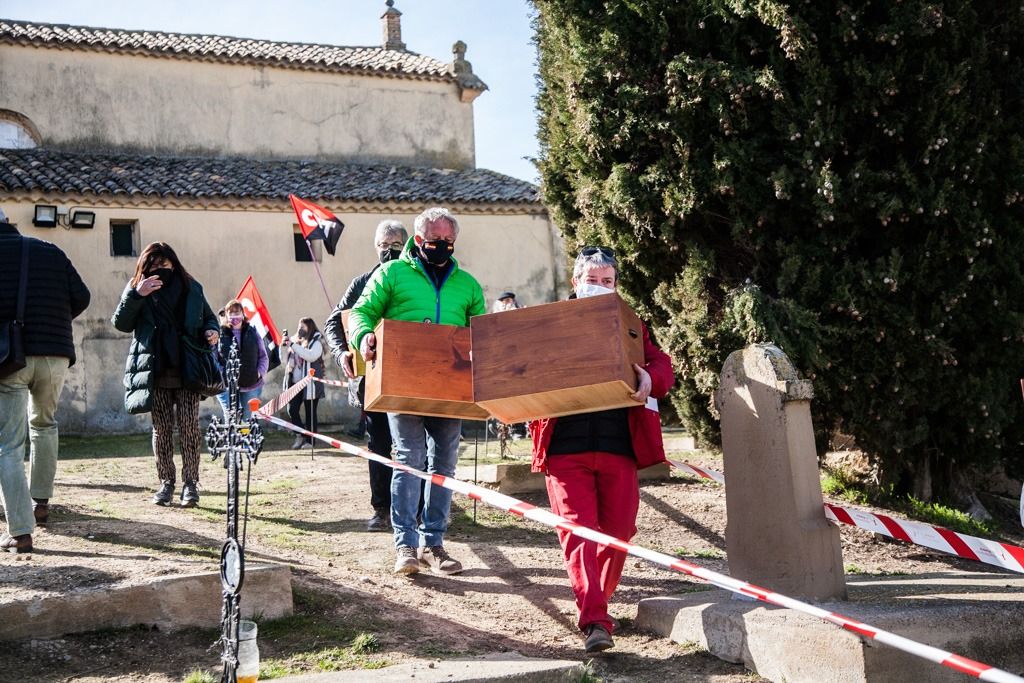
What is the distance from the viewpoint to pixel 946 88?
7949 mm

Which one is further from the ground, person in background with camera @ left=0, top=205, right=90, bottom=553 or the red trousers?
person in background with camera @ left=0, top=205, right=90, bottom=553

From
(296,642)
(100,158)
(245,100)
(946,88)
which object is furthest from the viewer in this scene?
(245,100)

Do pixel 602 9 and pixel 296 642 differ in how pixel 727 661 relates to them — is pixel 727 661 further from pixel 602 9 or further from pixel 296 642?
pixel 602 9

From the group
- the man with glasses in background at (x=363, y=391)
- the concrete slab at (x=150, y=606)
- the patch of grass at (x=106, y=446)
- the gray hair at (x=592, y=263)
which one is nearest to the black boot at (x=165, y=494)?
the man with glasses in background at (x=363, y=391)

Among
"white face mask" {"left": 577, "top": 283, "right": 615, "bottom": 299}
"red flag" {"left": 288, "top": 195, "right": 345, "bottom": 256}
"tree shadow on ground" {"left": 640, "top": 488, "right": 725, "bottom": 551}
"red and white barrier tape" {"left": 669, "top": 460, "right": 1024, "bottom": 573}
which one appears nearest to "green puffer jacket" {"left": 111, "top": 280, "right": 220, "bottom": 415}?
"white face mask" {"left": 577, "top": 283, "right": 615, "bottom": 299}

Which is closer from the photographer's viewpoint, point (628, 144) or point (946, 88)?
point (946, 88)

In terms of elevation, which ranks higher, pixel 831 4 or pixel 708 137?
pixel 831 4

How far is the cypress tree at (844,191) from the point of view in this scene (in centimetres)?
807

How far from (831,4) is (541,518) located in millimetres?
5337

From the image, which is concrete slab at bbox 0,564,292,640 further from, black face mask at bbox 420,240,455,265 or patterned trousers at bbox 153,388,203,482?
patterned trousers at bbox 153,388,203,482

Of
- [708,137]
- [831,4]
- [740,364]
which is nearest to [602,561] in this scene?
[740,364]

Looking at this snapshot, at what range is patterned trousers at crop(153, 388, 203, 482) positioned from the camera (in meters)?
8.15

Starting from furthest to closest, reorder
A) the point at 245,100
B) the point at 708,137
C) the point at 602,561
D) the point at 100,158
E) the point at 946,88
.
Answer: the point at 245,100
the point at 100,158
the point at 708,137
the point at 946,88
the point at 602,561

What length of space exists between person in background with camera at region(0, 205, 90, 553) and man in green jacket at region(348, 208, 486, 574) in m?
1.82
